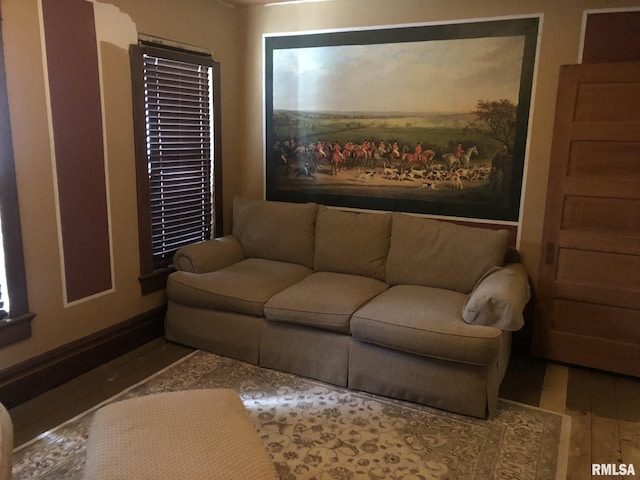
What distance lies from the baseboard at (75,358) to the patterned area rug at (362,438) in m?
0.39

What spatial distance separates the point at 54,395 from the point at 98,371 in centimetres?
33

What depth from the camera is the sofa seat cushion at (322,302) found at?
2975mm

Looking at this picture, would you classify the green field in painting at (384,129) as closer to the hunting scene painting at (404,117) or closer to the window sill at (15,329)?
the hunting scene painting at (404,117)

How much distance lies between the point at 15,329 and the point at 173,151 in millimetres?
1581

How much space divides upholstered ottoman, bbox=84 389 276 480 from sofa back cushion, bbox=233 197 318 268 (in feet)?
5.93

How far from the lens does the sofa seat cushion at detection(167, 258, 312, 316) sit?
3.24 metres

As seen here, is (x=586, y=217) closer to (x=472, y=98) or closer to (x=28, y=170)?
(x=472, y=98)

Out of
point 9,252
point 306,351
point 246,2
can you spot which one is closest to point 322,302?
point 306,351

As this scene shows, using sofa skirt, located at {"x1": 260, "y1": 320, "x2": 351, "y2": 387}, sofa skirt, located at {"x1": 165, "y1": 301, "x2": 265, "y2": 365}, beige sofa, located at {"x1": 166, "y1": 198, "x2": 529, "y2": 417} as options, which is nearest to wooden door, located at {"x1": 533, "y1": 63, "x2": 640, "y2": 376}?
beige sofa, located at {"x1": 166, "y1": 198, "x2": 529, "y2": 417}

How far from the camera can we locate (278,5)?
4.02 metres

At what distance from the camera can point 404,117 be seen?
12.2 feet

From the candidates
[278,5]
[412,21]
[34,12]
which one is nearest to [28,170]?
[34,12]

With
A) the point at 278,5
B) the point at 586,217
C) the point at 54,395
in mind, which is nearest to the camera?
the point at 54,395
